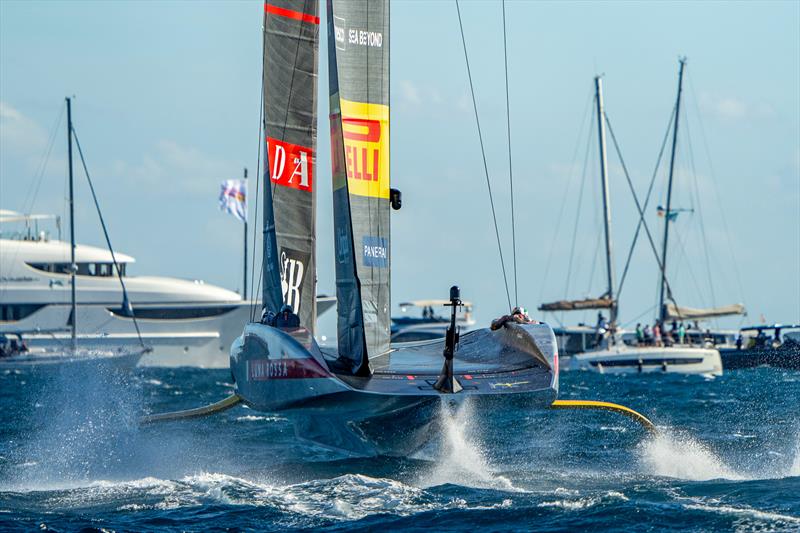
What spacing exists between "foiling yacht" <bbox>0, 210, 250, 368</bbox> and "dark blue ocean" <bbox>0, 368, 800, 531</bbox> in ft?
111

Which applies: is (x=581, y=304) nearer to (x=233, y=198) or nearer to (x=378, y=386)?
(x=233, y=198)

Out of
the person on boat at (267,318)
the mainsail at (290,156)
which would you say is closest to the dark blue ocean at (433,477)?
the person on boat at (267,318)

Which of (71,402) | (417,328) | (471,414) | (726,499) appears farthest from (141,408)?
(417,328)

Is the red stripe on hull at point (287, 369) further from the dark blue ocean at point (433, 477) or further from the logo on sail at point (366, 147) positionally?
the logo on sail at point (366, 147)

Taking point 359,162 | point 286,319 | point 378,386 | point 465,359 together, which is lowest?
point 378,386

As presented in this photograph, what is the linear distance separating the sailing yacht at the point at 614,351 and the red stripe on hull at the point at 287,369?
2852 cm

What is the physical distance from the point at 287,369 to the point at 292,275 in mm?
3252

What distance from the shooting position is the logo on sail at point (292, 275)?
13789 mm

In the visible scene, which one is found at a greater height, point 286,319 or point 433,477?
point 286,319

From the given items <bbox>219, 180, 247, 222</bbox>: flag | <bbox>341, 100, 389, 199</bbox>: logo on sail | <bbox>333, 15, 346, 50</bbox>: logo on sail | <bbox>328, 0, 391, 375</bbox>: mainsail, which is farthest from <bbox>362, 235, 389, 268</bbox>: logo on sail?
<bbox>219, 180, 247, 222</bbox>: flag

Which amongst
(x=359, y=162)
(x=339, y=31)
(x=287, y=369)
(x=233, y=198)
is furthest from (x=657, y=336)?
(x=287, y=369)

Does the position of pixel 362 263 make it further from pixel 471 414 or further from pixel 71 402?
pixel 71 402

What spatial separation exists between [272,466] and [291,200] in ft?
9.85

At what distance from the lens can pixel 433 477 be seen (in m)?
11.5
